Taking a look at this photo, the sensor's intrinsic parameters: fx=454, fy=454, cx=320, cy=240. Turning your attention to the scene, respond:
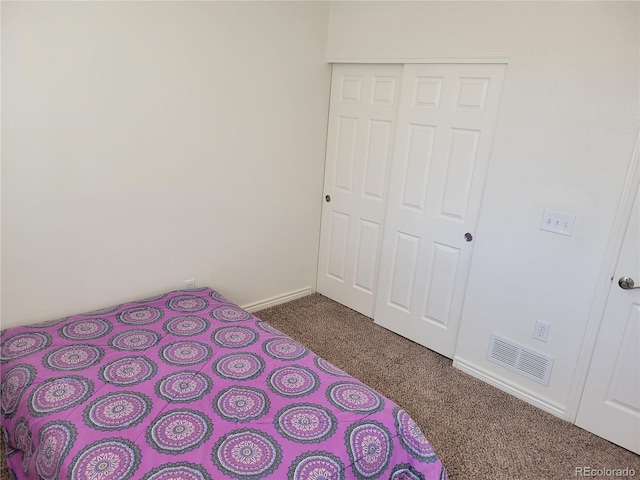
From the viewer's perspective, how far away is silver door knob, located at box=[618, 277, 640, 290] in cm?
217

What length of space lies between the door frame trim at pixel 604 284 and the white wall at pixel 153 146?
6.71 ft

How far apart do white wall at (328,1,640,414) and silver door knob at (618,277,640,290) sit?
12 cm

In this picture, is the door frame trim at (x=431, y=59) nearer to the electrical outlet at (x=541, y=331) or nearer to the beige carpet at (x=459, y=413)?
the electrical outlet at (x=541, y=331)

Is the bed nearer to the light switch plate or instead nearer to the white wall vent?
the white wall vent

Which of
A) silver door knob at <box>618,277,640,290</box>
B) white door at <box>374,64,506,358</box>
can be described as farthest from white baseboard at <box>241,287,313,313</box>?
silver door knob at <box>618,277,640,290</box>

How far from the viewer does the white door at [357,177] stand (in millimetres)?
3170

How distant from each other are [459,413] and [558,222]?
1.15m

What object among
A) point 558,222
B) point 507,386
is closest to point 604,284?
point 558,222

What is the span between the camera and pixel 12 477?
1.88m

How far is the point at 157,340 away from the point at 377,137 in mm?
1973

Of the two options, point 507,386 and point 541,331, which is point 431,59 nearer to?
point 541,331

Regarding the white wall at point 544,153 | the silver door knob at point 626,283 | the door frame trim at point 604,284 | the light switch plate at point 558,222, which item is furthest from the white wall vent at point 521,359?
the light switch plate at point 558,222

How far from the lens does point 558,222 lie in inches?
93.1

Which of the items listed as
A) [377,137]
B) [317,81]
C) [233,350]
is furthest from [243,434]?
[317,81]
